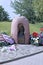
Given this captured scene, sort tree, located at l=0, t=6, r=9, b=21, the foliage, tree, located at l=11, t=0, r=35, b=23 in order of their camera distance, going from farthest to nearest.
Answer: tree, located at l=11, t=0, r=35, b=23 < the foliage < tree, located at l=0, t=6, r=9, b=21

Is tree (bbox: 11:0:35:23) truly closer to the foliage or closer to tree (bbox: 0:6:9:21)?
the foliage

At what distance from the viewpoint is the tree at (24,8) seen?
60747mm

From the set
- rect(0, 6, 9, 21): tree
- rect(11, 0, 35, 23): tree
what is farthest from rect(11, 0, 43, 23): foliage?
rect(0, 6, 9, 21): tree

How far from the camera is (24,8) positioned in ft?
213

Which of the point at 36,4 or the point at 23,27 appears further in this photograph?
the point at 36,4

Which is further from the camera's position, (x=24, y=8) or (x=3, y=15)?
(x=24, y=8)

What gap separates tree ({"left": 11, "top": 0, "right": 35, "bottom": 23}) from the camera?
60747mm

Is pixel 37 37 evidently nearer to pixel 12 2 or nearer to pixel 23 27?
pixel 23 27

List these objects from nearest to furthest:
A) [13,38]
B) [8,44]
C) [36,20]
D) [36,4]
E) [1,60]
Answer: [1,60] → [8,44] → [13,38] → [36,4] → [36,20]

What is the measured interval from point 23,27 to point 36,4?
76.2 ft

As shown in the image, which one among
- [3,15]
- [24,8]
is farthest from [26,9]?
[3,15]

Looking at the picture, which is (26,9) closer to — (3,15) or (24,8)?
(24,8)

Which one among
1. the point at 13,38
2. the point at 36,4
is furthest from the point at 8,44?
the point at 36,4

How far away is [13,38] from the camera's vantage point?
2070 centimetres
